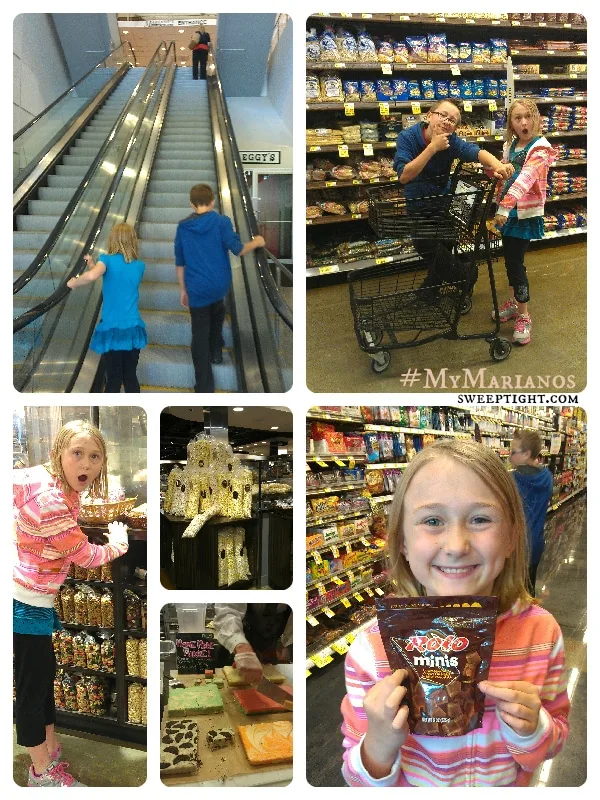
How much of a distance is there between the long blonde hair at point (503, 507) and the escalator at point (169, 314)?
56 centimetres

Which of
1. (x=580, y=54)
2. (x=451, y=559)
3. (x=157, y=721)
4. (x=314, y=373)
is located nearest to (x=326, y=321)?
(x=314, y=373)

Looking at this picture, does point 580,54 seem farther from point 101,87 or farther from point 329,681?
point 329,681

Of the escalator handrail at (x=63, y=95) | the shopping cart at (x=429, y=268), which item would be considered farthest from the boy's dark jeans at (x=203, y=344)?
the escalator handrail at (x=63, y=95)

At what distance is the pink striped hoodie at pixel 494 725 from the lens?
2.10m

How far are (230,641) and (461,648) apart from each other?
0.76m

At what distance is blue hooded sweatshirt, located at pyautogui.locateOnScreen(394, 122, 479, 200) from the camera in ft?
7.89

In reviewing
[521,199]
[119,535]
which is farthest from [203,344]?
[521,199]

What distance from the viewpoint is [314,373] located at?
2.42 metres

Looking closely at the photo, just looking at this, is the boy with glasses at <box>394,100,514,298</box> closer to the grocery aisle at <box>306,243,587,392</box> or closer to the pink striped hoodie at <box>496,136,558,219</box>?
the pink striped hoodie at <box>496,136,558,219</box>

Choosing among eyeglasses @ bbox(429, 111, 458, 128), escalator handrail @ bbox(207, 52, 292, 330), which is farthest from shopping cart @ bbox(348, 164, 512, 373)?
escalator handrail @ bbox(207, 52, 292, 330)

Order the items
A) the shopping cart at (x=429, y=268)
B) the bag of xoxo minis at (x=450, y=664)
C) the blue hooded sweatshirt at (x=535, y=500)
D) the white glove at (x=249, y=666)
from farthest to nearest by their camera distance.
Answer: the shopping cart at (x=429, y=268) < the white glove at (x=249, y=666) < the blue hooded sweatshirt at (x=535, y=500) < the bag of xoxo minis at (x=450, y=664)

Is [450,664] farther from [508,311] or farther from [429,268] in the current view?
[429,268]

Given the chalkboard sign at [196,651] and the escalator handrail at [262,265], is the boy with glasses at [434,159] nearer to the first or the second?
the escalator handrail at [262,265]
